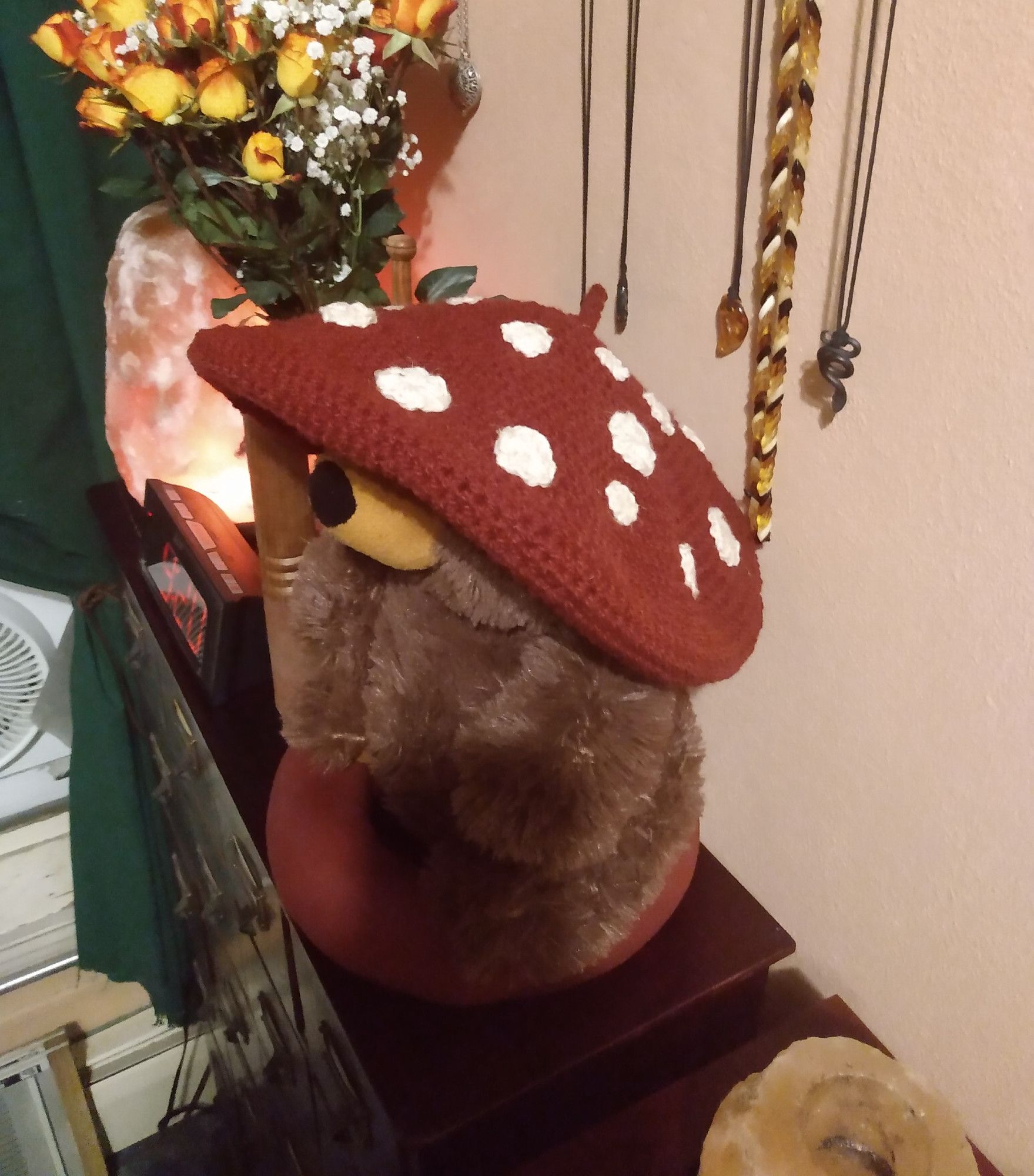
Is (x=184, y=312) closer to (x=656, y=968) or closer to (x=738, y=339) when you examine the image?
(x=738, y=339)

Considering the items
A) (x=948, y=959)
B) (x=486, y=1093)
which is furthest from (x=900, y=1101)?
(x=486, y=1093)

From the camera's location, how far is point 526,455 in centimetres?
39

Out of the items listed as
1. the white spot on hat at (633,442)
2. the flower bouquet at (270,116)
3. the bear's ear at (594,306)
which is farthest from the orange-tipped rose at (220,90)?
the white spot on hat at (633,442)

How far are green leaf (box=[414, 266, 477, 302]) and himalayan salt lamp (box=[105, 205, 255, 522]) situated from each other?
0.82 ft

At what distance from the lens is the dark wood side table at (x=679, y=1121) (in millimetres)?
521

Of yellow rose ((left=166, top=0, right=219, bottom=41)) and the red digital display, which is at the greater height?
yellow rose ((left=166, top=0, right=219, bottom=41))

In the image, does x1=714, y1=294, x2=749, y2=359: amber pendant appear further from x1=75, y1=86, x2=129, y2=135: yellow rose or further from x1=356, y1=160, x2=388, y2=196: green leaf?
x1=75, y1=86, x2=129, y2=135: yellow rose

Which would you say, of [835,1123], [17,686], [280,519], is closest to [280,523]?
[280,519]

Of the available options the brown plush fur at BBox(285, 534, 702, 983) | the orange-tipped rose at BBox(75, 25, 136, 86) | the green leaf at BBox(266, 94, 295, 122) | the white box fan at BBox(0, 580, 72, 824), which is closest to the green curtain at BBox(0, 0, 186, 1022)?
the white box fan at BBox(0, 580, 72, 824)

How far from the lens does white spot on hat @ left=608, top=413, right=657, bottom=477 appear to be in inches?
17.3

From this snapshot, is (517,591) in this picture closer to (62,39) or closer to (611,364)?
(611,364)

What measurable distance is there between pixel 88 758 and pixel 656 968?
903 mm

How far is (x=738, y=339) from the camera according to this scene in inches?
21.0

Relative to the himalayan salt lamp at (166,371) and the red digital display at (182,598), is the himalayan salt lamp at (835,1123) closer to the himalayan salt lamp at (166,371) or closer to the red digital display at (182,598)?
the red digital display at (182,598)
